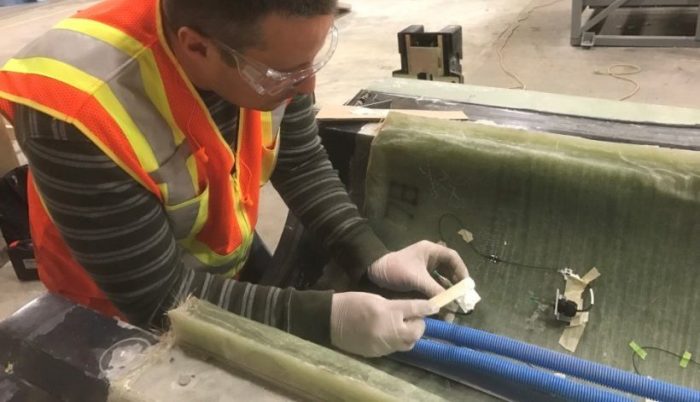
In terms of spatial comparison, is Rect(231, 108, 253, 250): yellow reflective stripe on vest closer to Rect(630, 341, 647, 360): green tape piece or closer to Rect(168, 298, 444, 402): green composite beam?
Rect(168, 298, 444, 402): green composite beam

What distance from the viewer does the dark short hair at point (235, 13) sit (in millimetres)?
730

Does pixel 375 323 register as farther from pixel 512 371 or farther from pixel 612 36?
pixel 612 36

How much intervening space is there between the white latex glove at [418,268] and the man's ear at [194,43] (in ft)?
1.74

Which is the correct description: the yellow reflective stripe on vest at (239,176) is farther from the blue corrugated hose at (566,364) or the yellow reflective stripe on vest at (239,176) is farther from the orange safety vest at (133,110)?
the blue corrugated hose at (566,364)

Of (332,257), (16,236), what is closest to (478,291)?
(332,257)

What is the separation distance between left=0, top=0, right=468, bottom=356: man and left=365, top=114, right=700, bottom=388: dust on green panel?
1.14 feet

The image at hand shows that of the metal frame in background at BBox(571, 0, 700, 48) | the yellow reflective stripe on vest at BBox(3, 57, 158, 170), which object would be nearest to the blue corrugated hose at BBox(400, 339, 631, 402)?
the yellow reflective stripe on vest at BBox(3, 57, 158, 170)

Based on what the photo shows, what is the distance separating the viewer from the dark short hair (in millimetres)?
730

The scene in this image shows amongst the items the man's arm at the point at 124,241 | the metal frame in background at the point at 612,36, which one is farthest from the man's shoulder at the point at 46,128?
the metal frame in background at the point at 612,36

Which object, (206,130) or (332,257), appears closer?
(206,130)

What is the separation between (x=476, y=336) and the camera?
92 centimetres

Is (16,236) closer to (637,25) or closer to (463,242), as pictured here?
(463,242)

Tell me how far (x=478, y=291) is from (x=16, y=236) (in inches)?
68.6

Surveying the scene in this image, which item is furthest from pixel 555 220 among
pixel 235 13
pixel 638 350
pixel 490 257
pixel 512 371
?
pixel 235 13
